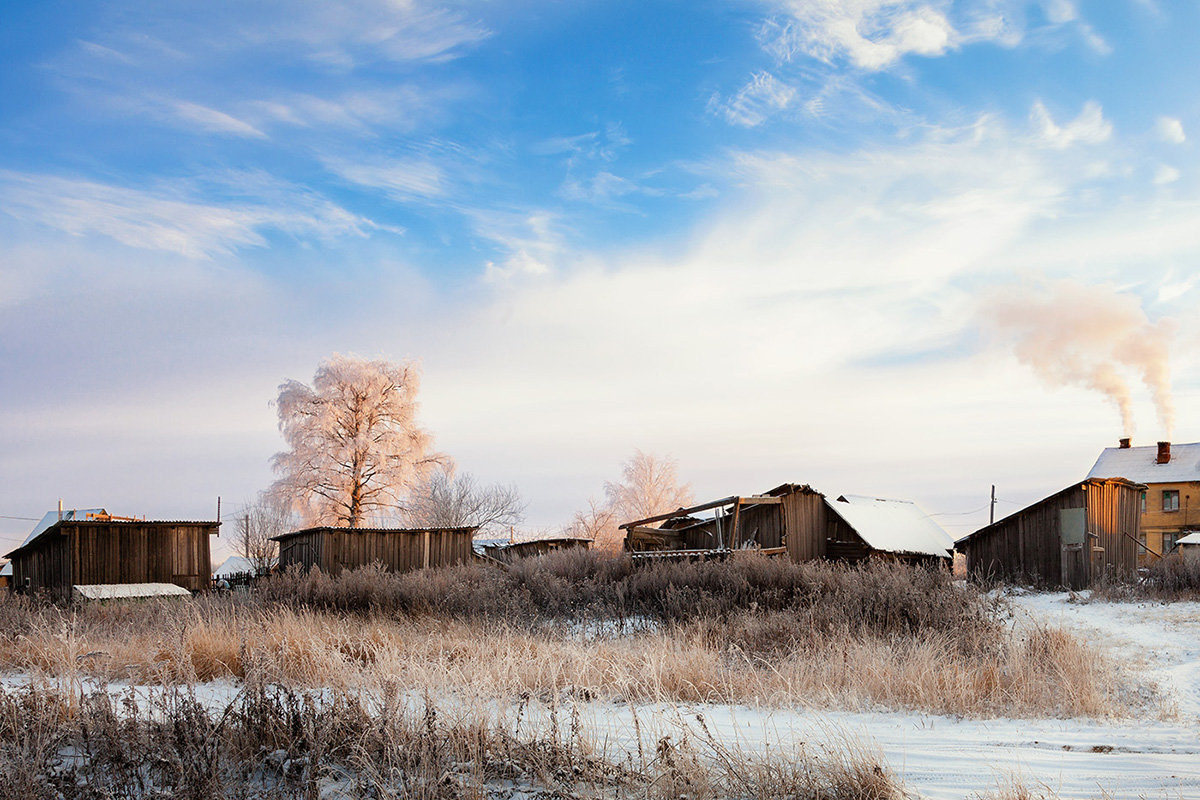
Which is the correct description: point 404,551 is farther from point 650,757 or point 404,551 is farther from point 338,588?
point 650,757

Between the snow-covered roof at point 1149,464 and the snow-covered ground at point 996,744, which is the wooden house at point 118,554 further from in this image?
the snow-covered roof at point 1149,464

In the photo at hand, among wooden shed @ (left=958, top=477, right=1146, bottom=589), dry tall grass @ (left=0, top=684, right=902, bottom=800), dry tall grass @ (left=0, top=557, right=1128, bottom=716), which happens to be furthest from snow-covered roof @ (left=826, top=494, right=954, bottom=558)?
dry tall grass @ (left=0, top=684, right=902, bottom=800)

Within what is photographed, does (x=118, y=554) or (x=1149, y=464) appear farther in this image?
(x=1149, y=464)

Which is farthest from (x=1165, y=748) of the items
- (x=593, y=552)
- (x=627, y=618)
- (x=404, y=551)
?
(x=404, y=551)

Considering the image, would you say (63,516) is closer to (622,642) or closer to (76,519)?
(76,519)

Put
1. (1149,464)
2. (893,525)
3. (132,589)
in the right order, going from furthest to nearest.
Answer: (1149,464), (893,525), (132,589)

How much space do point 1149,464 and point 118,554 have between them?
150 feet

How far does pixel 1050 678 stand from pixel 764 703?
3.17 m

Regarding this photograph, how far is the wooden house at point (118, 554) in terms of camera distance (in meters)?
24.5

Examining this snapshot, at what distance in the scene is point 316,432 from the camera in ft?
120

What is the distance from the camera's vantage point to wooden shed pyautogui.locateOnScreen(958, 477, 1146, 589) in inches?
977

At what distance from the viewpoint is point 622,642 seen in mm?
10977

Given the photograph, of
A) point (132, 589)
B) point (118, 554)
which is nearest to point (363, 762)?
point (132, 589)

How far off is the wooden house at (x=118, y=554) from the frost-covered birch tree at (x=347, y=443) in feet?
29.6
